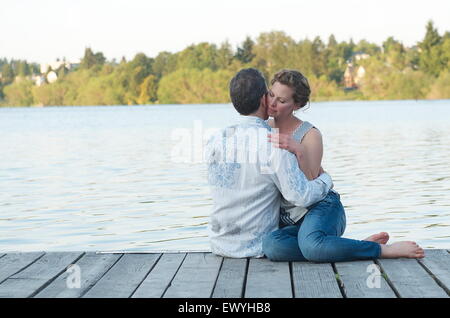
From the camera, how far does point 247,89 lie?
4254mm

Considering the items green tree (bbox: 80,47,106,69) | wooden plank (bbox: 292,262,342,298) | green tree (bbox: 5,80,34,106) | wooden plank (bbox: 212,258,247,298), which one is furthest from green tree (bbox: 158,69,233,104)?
wooden plank (bbox: 292,262,342,298)

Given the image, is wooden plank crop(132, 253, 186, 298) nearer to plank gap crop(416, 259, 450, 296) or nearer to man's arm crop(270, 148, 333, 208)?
man's arm crop(270, 148, 333, 208)

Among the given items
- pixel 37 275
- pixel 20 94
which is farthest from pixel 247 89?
pixel 20 94

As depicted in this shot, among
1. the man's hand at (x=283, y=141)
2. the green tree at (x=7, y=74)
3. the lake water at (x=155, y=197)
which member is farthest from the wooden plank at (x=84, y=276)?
the green tree at (x=7, y=74)

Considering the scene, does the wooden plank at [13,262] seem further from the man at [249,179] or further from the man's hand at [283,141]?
the man's hand at [283,141]

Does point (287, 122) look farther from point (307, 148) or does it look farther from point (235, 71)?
point (235, 71)

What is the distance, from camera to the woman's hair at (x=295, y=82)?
4496mm

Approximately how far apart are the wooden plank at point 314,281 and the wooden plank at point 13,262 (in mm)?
A: 1554

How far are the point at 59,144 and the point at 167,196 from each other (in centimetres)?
1540

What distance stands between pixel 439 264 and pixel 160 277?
1541 mm

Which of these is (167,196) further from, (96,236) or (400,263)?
(400,263)

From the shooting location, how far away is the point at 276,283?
13.0 ft

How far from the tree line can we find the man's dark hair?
82688 mm

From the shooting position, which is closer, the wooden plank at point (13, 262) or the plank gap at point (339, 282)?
the plank gap at point (339, 282)
